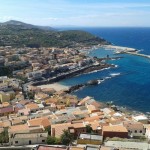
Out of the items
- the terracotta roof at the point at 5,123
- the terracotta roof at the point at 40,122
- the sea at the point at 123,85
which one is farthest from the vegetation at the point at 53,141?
the sea at the point at 123,85

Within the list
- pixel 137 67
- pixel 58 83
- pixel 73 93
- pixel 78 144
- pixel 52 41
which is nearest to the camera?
pixel 78 144

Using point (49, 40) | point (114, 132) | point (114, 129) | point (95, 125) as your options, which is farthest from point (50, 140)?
point (49, 40)

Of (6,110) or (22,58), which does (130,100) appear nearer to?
(6,110)

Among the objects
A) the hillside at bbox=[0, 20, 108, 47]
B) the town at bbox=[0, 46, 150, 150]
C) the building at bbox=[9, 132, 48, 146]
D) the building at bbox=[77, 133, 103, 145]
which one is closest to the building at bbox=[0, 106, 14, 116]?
the town at bbox=[0, 46, 150, 150]

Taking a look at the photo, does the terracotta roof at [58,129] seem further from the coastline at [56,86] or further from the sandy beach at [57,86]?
the sandy beach at [57,86]

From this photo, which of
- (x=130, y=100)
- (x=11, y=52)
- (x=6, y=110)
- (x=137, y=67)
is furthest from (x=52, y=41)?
(x=6, y=110)

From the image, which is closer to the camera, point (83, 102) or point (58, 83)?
point (83, 102)

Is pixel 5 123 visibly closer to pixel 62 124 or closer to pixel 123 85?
pixel 62 124

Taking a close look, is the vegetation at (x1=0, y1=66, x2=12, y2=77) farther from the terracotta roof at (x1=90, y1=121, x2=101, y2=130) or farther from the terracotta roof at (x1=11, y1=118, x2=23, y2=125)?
the terracotta roof at (x1=90, y1=121, x2=101, y2=130)

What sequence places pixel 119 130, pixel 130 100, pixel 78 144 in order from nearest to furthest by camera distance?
pixel 78 144, pixel 119 130, pixel 130 100

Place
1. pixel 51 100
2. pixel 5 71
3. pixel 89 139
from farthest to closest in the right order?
1. pixel 5 71
2. pixel 51 100
3. pixel 89 139
